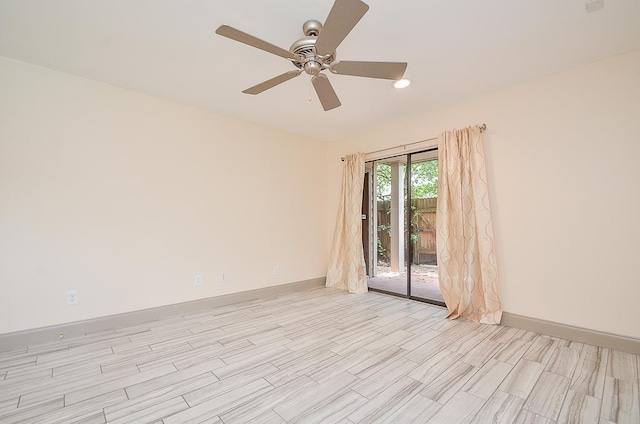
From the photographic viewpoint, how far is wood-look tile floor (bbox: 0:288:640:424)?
1589 millimetres

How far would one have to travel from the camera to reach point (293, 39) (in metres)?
2.13

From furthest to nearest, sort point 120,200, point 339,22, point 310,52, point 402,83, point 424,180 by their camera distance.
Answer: point 424,180, point 120,200, point 402,83, point 310,52, point 339,22

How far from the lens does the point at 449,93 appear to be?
10.0ft

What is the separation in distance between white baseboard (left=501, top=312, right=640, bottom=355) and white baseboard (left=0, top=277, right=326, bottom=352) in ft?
9.93

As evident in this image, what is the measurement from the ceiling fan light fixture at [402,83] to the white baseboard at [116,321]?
125 inches

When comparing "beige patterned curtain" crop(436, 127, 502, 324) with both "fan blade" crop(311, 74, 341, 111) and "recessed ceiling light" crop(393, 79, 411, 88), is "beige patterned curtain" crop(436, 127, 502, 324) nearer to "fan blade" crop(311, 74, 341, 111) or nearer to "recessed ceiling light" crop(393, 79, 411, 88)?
"recessed ceiling light" crop(393, 79, 411, 88)

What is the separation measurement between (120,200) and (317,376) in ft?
8.73

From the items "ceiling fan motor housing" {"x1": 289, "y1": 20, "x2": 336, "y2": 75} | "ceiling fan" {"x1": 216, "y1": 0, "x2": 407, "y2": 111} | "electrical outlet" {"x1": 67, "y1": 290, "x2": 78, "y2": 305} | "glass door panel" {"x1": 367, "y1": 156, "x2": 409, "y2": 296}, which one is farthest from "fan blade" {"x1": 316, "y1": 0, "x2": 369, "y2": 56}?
"glass door panel" {"x1": 367, "y1": 156, "x2": 409, "y2": 296}

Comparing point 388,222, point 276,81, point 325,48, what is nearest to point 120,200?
Answer: point 276,81

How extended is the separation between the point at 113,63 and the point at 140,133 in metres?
0.75

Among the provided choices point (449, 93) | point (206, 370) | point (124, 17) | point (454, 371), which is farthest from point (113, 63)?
point (454, 371)

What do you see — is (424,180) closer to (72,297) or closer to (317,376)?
(317,376)

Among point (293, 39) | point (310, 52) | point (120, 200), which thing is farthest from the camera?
point (120, 200)

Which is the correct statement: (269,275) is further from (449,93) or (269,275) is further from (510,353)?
(449,93)
